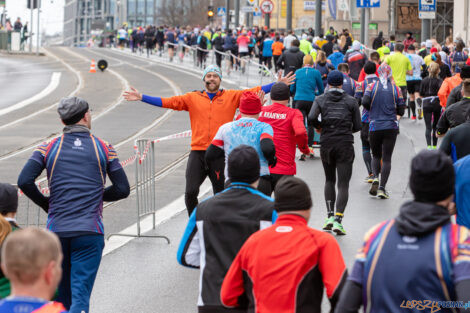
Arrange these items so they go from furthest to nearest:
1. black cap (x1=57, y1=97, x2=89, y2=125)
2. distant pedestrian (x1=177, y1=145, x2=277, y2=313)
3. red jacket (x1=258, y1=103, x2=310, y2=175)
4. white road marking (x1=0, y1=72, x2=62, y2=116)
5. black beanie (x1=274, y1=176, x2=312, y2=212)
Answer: white road marking (x1=0, y1=72, x2=62, y2=116) < red jacket (x1=258, y1=103, x2=310, y2=175) < black cap (x1=57, y1=97, x2=89, y2=125) < distant pedestrian (x1=177, y1=145, x2=277, y2=313) < black beanie (x1=274, y1=176, x2=312, y2=212)

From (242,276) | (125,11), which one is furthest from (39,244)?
(125,11)

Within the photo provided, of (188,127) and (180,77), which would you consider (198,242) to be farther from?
(180,77)

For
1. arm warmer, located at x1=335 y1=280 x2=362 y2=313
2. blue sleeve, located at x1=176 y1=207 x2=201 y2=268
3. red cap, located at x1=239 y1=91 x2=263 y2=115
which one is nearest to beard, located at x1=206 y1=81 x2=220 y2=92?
red cap, located at x1=239 y1=91 x2=263 y2=115

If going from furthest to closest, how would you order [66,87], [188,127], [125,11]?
[125,11], [66,87], [188,127]

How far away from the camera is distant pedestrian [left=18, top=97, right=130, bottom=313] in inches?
231

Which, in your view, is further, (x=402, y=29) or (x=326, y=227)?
(x=402, y=29)

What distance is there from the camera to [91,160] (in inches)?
238

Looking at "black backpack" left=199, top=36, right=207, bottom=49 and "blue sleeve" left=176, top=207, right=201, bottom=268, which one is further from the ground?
"black backpack" left=199, top=36, right=207, bottom=49

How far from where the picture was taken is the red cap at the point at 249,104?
7.61m

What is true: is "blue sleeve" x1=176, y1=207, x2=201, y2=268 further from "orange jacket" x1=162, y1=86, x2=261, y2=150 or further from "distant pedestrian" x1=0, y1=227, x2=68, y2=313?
"orange jacket" x1=162, y1=86, x2=261, y2=150

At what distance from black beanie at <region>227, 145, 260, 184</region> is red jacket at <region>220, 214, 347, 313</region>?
667 mm

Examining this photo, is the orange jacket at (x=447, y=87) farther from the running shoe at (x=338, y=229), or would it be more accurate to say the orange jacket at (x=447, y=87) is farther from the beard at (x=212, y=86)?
the beard at (x=212, y=86)

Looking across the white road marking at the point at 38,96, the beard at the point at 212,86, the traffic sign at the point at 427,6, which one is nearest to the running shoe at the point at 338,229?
the beard at the point at 212,86

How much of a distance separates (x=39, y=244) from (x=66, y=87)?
3092 centimetres
